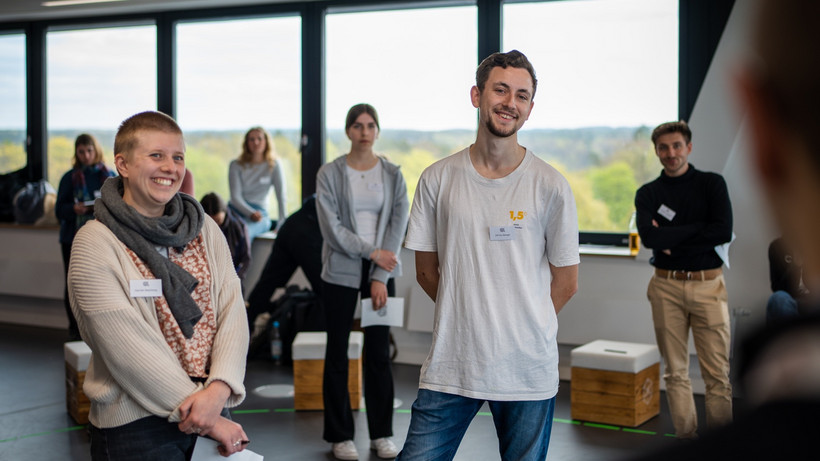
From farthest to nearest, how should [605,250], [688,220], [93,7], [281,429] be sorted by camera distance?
[93,7] → [605,250] → [281,429] → [688,220]

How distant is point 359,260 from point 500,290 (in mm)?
1764

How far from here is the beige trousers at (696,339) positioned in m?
4.30

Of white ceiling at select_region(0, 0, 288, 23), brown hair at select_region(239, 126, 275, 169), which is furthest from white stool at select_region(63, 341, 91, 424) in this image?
white ceiling at select_region(0, 0, 288, 23)

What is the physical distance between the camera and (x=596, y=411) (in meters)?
4.94

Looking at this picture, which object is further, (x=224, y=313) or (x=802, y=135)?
(x=224, y=313)

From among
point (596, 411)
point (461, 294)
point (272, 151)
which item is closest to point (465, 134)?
point (272, 151)

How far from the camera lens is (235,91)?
794 cm

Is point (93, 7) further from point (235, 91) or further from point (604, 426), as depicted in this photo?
point (604, 426)

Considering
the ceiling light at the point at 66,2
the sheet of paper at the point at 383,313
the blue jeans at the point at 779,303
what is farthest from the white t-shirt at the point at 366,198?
the ceiling light at the point at 66,2

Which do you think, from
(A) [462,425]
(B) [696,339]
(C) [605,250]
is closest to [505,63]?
(A) [462,425]

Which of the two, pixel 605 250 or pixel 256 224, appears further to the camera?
pixel 256 224

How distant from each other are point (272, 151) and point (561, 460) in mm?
4167

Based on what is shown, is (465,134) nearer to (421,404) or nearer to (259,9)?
(259,9)

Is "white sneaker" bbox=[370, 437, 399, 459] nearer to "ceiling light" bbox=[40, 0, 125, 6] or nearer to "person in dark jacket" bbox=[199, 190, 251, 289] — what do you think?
"person in dark jacket" bbox=[199, 190, 251, 289]
